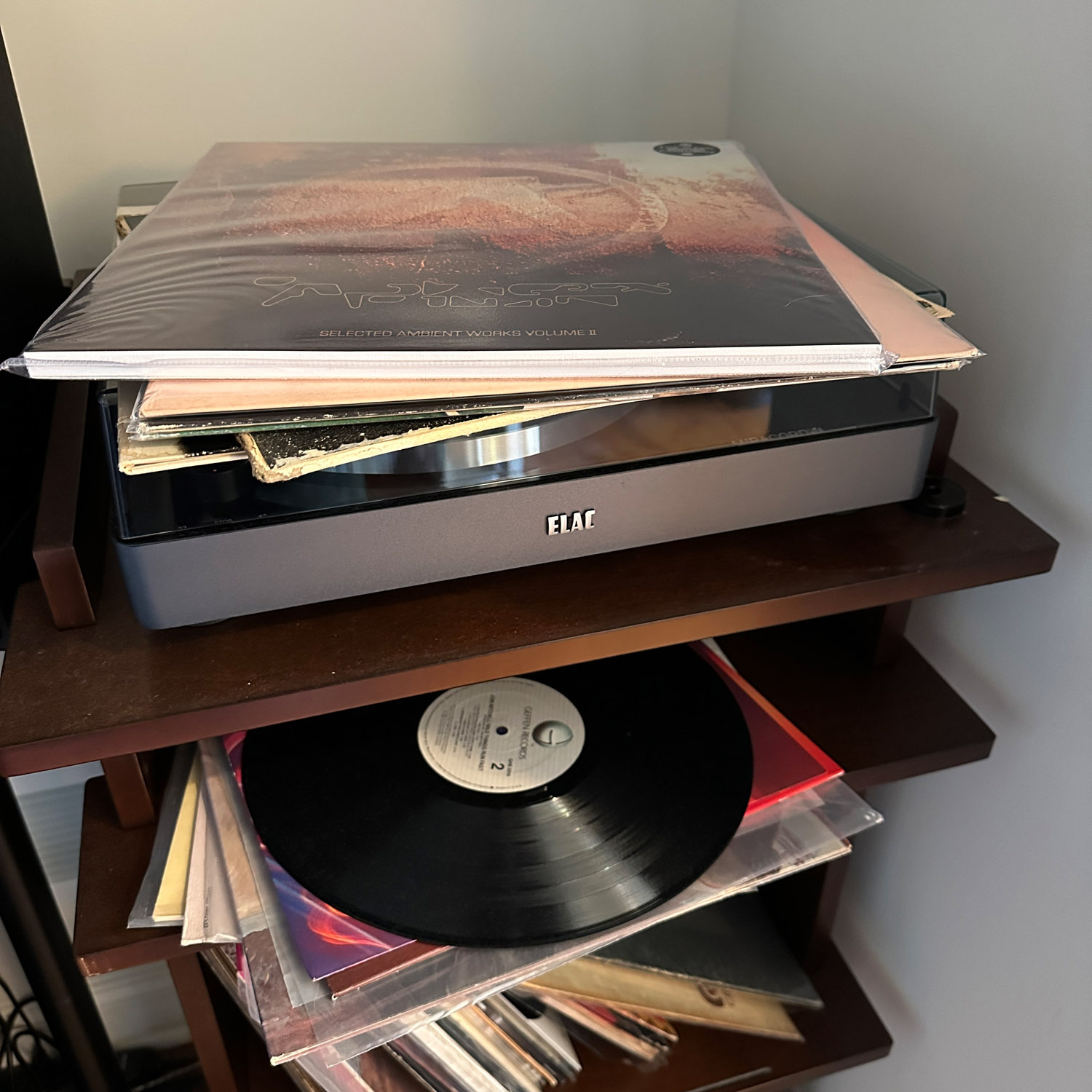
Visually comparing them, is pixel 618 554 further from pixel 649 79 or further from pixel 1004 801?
pixel 649 79

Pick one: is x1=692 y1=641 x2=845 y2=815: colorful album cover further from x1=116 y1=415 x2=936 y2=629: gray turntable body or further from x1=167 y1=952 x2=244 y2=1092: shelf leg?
x1=167 y1=952 x2=244 y2=1092: shelf leg

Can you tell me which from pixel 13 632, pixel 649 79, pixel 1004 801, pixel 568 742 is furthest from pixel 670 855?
pixel 649 79

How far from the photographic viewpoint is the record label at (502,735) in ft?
1.83

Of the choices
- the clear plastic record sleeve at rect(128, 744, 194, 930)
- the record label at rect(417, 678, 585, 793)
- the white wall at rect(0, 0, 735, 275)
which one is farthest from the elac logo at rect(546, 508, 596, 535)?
the white wall at rect(0, 0, 735, 275)

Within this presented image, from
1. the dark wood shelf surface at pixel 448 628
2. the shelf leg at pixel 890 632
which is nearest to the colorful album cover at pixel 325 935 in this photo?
the dark wood shelf surface at pixel 448 628

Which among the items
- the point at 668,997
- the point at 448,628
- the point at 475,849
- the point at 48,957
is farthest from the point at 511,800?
the point at 48,957

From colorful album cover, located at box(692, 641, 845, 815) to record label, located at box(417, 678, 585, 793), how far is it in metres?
0.11

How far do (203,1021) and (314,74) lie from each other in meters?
0.66

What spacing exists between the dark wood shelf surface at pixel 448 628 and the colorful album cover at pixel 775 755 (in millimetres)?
127

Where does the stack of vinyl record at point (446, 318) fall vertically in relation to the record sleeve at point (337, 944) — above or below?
above

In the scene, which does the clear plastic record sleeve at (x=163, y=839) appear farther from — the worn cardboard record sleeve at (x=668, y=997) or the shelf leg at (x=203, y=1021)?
the worn cardboard record sleeve at (x=668, y=997)

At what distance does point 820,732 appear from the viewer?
1.98 feet

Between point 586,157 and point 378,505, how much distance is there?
0.99 ft

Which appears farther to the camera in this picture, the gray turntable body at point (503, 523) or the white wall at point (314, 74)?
the white wall at point (314, 74)
